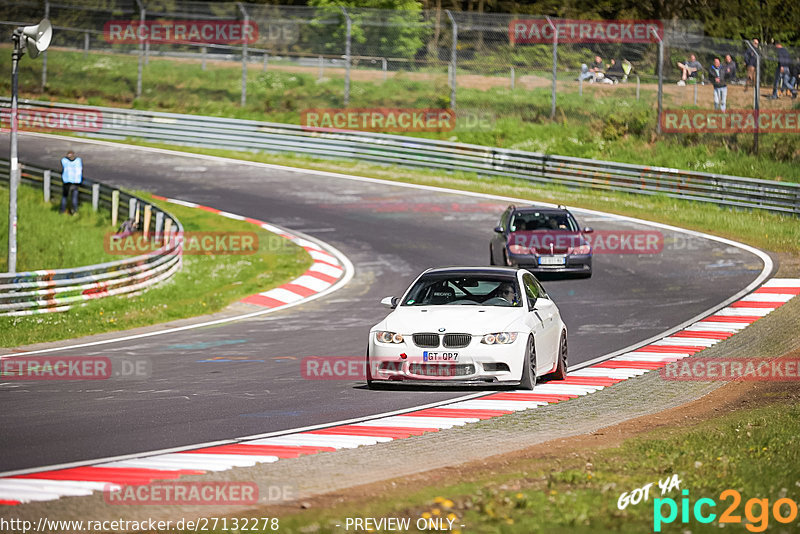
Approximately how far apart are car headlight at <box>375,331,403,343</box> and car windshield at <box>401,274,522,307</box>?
97cm

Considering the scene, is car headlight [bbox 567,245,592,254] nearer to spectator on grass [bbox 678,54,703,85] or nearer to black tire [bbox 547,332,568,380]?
black tire [bbox 547,332,568,380]

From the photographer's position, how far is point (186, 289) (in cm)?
2359

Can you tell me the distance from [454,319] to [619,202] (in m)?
21.0

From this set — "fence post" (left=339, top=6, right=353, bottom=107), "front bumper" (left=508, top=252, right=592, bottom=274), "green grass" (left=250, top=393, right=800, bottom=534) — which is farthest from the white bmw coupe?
"fence post" (left=339, top=6, right=353, bottom=107)

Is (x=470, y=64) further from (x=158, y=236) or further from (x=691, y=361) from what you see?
(x=691, y=361)

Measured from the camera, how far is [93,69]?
46.5m

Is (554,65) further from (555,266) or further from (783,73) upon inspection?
(555,266)

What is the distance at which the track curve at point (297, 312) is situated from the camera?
35.6 feet

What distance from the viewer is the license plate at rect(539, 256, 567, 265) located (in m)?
22.6

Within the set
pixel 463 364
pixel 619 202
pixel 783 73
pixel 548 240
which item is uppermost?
pixel 783 73

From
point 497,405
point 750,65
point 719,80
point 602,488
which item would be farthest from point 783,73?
point 602,488

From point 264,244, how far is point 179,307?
6438 millimetres

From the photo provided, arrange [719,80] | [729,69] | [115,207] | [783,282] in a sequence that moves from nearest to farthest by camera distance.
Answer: [783,282]
[115,207]
[729,69]
[719,80]

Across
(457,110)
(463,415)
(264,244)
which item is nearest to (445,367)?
(463,415)
